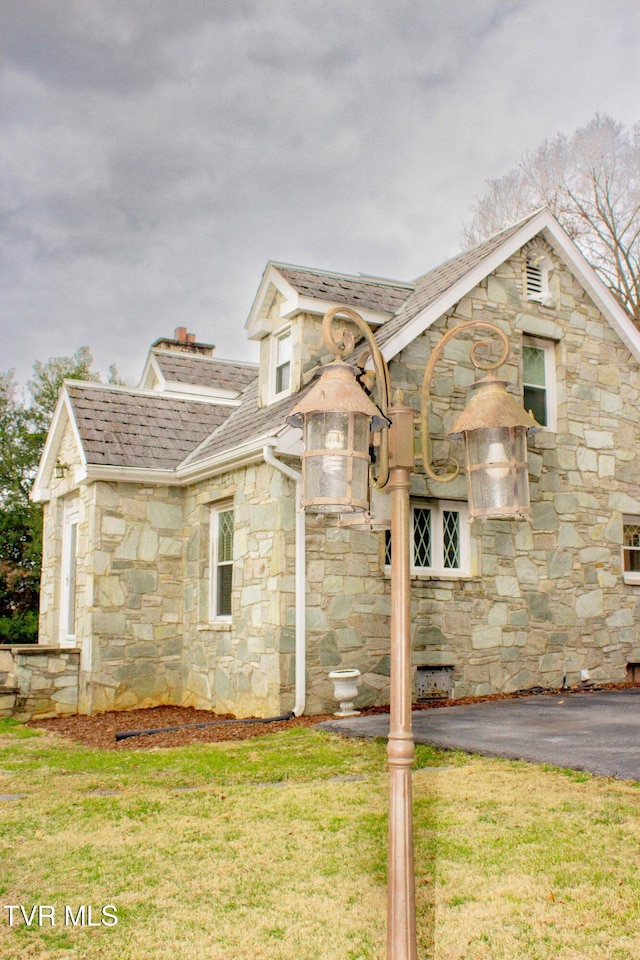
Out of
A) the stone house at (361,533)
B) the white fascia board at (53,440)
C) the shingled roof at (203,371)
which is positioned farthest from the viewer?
the shingled roof at (203,371)

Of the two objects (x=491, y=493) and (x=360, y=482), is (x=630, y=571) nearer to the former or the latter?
(x=491, y=493)

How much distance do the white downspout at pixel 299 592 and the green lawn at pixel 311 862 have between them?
246cm

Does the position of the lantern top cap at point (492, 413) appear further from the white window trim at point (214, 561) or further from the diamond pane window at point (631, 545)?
the diamond pane window at point (631, 545)

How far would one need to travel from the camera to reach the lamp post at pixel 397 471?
3.27 m

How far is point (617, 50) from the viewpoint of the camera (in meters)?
14.5

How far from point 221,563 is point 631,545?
20.0ft

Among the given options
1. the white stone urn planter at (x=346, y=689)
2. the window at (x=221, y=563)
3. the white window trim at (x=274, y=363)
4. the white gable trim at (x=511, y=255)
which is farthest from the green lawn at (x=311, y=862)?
the white window trim at (x=274, y=363)

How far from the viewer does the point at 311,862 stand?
4629 millimetres

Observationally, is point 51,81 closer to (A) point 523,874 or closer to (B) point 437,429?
(B) point 437,429

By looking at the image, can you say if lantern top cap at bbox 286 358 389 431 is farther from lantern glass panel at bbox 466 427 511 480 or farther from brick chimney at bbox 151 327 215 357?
brick chimney at bbox 151 327 215 357

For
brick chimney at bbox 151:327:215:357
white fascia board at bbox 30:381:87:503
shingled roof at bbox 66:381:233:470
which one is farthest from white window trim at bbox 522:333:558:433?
brick chimney at bbox 151:327:215:357

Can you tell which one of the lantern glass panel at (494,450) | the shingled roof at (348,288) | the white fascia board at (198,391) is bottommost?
the lantern glass panel at (494,450)

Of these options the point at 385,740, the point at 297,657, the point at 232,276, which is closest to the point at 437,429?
the point at 297,657

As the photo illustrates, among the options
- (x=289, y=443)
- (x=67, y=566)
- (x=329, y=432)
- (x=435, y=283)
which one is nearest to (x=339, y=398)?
(x=329, y=432)
